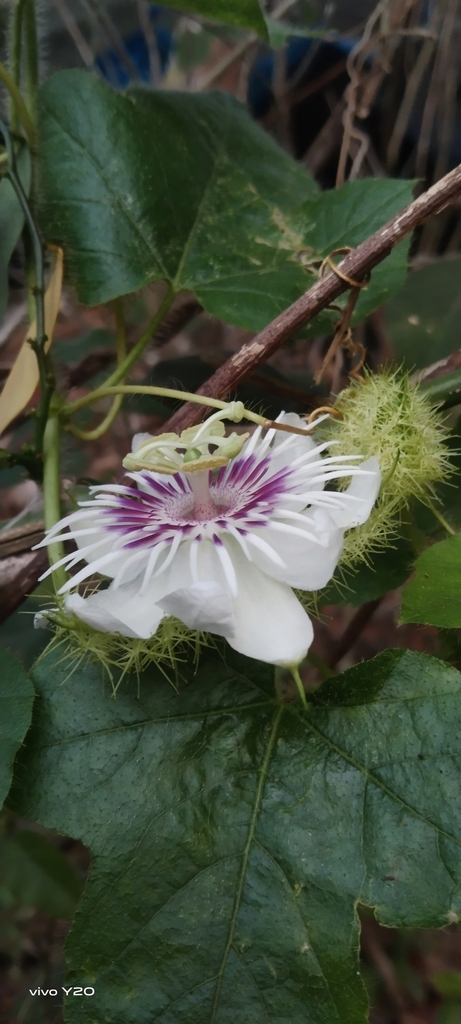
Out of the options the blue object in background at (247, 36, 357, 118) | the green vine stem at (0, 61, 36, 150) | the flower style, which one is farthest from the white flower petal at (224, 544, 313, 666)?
the blue object in background at (247, 36, 357, 118)

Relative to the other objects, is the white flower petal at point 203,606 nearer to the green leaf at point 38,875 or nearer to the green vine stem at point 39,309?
the green vine stem at point 39,309

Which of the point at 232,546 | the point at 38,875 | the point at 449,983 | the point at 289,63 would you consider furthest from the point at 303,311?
the point at 289,63

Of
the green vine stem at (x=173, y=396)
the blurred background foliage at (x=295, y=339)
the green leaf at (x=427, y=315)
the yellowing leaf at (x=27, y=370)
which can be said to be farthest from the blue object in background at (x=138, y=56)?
the green vine stem at (x=173, y=396)

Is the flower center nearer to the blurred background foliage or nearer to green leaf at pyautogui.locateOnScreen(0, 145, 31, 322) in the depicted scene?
the blurred background foliage

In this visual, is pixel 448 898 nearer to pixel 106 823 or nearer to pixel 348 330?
pixel 106 823

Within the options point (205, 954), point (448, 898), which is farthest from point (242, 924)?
point (448, 898)

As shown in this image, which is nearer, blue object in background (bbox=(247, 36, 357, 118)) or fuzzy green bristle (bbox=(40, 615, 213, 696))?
fuzzy green bristle (bbox=(40, 615, 213, 696))
